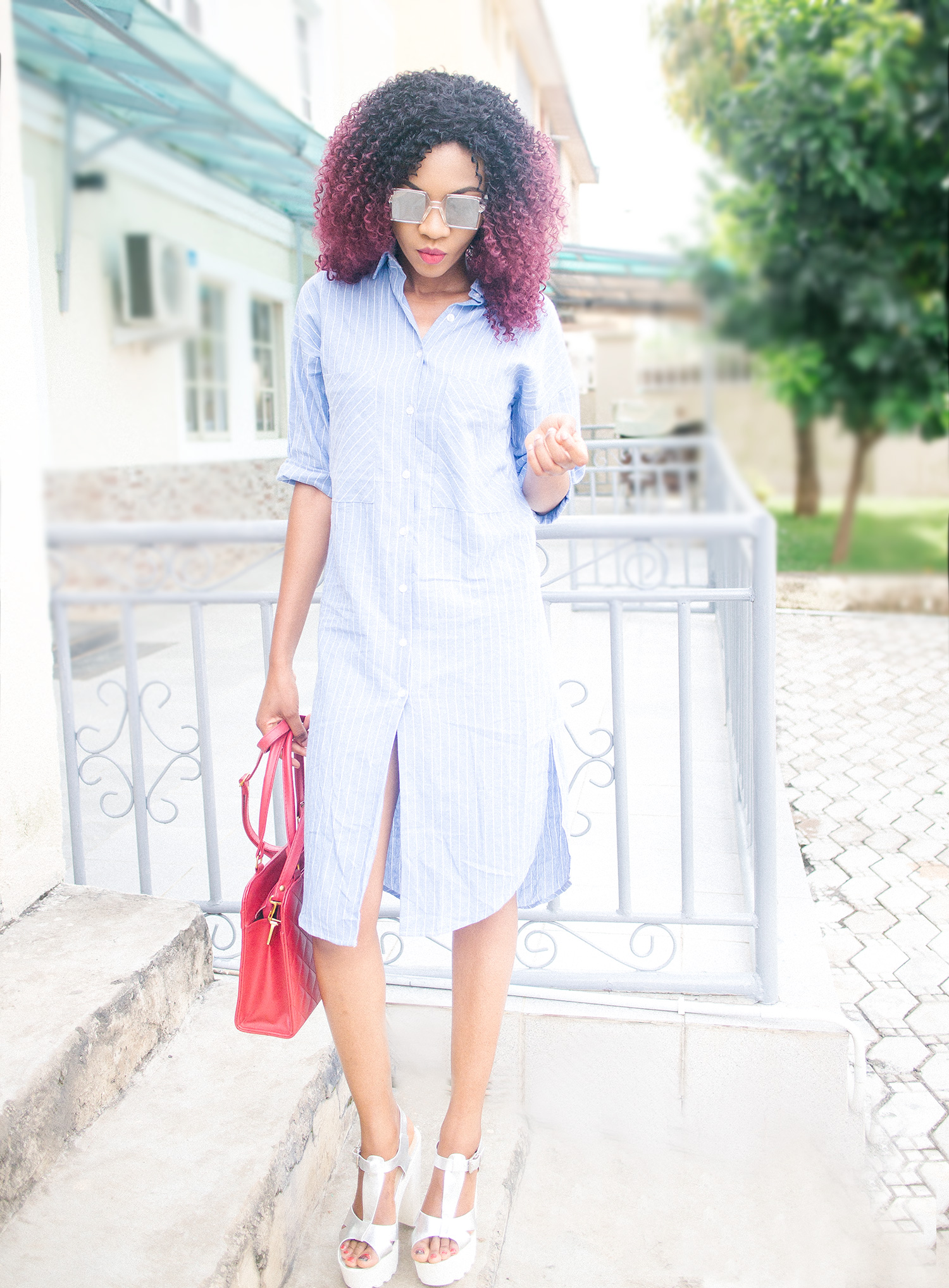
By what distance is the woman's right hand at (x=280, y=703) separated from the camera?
1.45 meters

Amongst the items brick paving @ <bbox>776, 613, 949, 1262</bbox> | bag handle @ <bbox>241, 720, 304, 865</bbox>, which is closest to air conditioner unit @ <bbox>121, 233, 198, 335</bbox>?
bag handle @ <bbox>241, 720, 304, 865</bbox>

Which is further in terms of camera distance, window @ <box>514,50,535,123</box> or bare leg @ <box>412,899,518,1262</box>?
window @ <box>514,50,535,123</box>

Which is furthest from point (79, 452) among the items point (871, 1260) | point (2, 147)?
point (871, 1260)

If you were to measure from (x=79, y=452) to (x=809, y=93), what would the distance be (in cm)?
103

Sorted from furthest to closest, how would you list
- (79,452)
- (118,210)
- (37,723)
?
(37,723), (79,452), (118,210)

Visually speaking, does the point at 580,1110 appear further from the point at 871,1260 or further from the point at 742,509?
the point at 742,509

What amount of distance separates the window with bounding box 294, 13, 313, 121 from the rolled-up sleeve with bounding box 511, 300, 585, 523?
491mm

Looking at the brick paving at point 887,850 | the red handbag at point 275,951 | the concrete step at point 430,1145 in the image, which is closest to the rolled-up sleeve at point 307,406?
the red handbag at point 275,951

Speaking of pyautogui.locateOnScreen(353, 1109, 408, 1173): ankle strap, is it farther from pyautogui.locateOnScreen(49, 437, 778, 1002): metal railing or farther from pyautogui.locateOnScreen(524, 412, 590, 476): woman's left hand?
pyautogui.locateOnScreen(524, 412, 590, 476): woman's left hand

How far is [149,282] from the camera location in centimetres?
115

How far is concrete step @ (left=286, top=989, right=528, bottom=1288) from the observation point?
4.82 ft

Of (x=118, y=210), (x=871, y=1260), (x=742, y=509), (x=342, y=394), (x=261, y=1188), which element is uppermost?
(x=118, y=210)

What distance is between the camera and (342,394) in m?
1.33

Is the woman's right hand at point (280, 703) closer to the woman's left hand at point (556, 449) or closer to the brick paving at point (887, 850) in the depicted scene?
the woman's left hand at point (556, 449)
